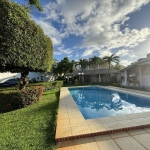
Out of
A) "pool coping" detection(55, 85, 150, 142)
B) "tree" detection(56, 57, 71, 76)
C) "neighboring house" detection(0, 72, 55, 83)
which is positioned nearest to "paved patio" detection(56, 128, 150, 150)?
"pool coping" detection(55, 85, 150, 142)

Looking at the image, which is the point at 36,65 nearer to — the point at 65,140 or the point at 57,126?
the point at 57,126

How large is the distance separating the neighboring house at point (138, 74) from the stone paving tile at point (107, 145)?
1735 centimetres

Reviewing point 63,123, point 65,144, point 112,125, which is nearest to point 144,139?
point 112,125

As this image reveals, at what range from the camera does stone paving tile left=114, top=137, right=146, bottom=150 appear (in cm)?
337

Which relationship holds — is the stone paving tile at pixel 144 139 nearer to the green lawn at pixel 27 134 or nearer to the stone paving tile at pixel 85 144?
the stone paving tile at pixel 85 144

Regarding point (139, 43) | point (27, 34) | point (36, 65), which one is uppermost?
point (139, 43)

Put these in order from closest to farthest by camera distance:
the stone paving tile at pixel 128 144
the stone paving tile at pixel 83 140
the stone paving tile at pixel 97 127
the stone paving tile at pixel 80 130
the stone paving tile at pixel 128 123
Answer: the stone paving tile at pixel 128 144 < the stone paving tile at pixel 83 140 < the stone paving tile at pixel 80 130 < the stone paving tile at pixel 97 127 < the stone paving tile at pixel 128 123

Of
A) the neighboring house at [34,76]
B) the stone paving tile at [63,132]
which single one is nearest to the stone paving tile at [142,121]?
the stone paving tile at [63,132]

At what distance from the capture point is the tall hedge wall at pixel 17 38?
6.43m

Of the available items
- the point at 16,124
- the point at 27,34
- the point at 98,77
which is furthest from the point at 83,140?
the point at 98,77

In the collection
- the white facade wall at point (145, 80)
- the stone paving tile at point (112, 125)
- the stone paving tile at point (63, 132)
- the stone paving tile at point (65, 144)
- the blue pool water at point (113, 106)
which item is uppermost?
the white facade wall at point (145, 80)

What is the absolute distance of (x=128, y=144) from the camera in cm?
354

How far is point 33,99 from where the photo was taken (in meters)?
9.44

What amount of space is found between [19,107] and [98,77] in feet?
107
